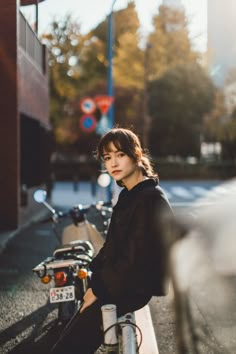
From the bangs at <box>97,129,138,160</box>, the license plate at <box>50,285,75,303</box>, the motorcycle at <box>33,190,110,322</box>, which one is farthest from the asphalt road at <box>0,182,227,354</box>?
the bangs at <box>97,129,138,160</box>

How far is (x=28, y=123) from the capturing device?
16.7 m

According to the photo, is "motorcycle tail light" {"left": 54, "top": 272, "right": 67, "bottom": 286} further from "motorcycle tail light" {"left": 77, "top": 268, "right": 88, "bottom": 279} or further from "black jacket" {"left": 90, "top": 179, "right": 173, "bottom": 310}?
"black jacket" {"left": 90, "top": 179, "right": 173, "bottom": 310}

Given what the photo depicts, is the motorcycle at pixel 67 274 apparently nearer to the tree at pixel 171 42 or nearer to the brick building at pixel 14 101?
the brick building at pixel 14 101

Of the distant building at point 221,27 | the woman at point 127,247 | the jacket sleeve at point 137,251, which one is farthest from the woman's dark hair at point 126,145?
the distant building at point 221,27

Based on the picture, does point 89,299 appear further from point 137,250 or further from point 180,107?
point 180,107

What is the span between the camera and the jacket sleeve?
8.63ft

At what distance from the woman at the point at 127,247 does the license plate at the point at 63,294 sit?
1.86 metres

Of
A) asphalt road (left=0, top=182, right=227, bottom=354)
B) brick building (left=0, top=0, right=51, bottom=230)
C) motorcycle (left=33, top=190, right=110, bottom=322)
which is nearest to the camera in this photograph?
motorcycle (left=33, top=190, right=110, bottom=322)

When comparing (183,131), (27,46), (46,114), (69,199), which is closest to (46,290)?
(27,46)

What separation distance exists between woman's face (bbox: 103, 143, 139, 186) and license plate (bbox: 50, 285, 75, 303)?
211 cm

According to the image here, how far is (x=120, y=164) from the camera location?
2.78 m

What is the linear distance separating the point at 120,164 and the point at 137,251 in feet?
1.36

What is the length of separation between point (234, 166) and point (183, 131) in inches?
207

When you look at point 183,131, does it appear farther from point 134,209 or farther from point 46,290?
point 134,209
